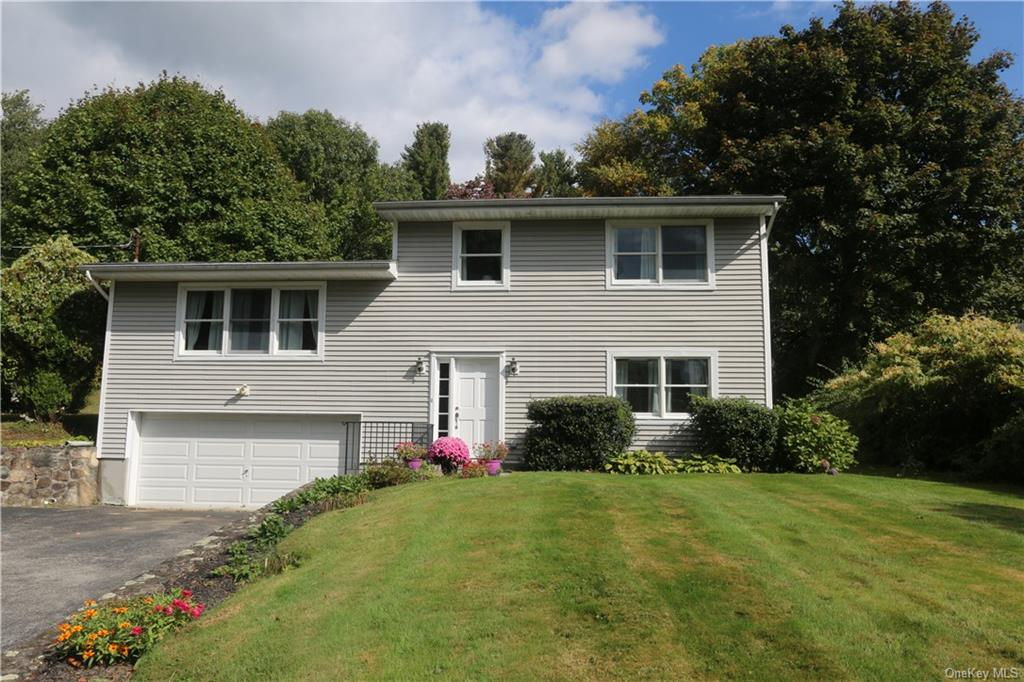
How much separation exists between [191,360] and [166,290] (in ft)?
5.59

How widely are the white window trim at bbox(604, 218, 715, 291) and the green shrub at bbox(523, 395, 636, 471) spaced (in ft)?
8.86

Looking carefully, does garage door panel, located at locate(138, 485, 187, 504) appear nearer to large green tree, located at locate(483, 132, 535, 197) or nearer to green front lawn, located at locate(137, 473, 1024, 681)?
green front lawn, located at locate(137, 473, 1024, 681)

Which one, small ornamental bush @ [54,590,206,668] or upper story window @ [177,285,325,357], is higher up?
upper story window @ [177,285,325,357]

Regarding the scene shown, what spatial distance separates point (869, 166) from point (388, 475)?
17374 millimetres

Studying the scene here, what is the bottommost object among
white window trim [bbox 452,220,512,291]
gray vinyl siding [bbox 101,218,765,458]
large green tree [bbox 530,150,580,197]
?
gray vinyl siding [bbox 101,218,765,458]

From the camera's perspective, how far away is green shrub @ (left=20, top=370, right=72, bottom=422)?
16.6m

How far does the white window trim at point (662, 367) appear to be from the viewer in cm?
1366

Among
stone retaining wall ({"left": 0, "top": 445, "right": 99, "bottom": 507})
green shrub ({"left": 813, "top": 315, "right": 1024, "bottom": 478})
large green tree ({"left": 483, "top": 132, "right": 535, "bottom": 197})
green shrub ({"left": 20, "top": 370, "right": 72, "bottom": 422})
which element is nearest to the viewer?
green shrub ({"left": 813, "top": 315, "right": 1024, "bottom": 478})

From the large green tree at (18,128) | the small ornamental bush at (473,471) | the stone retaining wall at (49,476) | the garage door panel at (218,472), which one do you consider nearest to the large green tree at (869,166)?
the small ornamental bush at (473,471)

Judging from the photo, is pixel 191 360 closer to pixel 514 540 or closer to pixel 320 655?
pixel 514 540

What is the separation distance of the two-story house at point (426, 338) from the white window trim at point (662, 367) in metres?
0.04

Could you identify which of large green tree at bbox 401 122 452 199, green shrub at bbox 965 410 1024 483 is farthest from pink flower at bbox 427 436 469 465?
large green tree at bbox 401 122 452 199

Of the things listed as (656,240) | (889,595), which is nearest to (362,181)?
(656,240)

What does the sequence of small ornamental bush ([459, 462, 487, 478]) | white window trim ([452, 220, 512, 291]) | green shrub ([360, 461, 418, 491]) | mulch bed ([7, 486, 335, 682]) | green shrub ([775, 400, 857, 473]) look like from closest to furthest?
mulch bed ([7, 486, 335, 682]), green shrub ([360, 461, 418, 491]), small ornamental bush ([459, 462, 487, 478]), green shrub ([775, 400, 857, 473]), white window trim ([452, 220, 512, 291])
